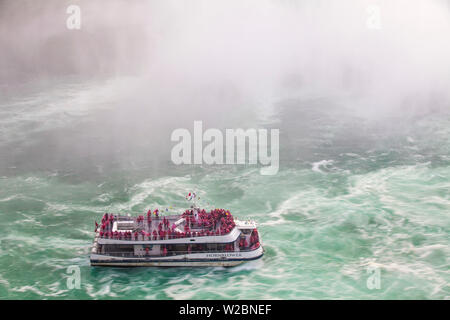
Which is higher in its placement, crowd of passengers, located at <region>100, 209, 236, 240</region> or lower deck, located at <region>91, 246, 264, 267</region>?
crowd of passengers, located at <region>100, 209, 236, 240</region>

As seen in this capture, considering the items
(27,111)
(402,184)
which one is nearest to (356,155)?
(402,184)

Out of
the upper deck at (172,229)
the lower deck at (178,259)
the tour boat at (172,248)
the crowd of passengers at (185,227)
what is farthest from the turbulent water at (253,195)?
the crowd of passengers at (185,227)

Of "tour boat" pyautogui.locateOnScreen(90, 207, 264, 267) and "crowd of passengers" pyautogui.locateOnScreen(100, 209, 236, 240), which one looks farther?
"crowd of passengers" pyautogui.locateOnScreen(100, 209, 236, 240)

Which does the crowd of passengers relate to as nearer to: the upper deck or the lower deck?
the upper deck

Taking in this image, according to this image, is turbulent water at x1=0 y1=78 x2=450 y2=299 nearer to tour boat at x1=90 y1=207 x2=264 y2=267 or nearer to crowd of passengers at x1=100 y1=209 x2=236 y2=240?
tour boat at x1=90 y1=207 x2=264 y2=267

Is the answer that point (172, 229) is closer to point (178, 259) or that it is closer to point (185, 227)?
point (185, 227)

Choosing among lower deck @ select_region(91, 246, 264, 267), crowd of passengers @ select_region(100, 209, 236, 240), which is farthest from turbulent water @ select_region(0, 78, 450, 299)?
crowd of passengers @ select_region(100, 209, 236, 240)

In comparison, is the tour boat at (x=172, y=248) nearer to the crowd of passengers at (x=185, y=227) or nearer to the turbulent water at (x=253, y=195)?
the crowd of passengers at (x=185, y=227)
